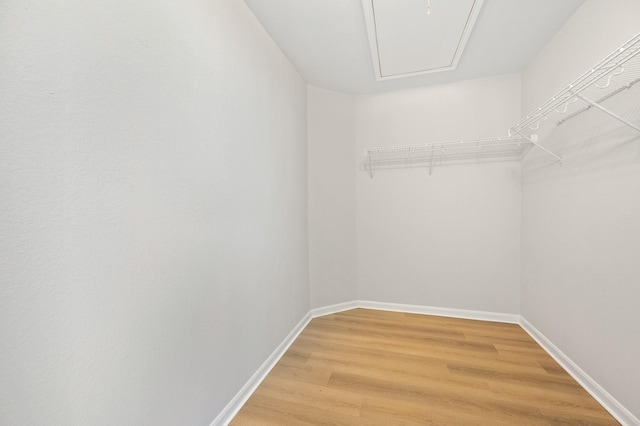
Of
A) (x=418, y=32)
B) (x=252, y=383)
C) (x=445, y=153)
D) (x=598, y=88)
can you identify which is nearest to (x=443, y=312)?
(x=445, y=153)

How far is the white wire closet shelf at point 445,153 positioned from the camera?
239 centimetres

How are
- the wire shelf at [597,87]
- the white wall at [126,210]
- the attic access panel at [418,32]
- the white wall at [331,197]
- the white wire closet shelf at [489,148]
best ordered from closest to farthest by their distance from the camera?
1. the white wall at [126,210]
2. the wire shelf at [597,87]
3. the attic access panel at [418,32]
4. the white wire closet shelf at [489,148]
5. the white wall at [331,197]

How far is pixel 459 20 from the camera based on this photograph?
1.68 metres

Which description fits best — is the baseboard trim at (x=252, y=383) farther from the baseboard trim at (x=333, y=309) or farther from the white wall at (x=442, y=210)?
the white wall at (x=442, y=210)

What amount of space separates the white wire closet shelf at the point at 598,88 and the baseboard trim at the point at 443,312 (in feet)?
5.13

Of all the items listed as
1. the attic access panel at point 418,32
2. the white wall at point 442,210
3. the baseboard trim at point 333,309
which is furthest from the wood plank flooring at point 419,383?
the attic access panel at point 418,32

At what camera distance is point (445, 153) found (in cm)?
255

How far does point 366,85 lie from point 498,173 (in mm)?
1578

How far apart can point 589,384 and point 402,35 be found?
2.59 m

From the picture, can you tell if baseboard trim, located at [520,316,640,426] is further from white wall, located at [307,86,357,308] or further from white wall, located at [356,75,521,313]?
white wall, located at [307,86,357,308]

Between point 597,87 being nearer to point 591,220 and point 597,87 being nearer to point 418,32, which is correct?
point 591,220

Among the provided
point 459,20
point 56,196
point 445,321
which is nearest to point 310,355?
point 445,321

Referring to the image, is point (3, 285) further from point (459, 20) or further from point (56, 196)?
point (459, 20)

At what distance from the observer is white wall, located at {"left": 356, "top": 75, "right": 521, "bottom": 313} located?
244 centimetres
